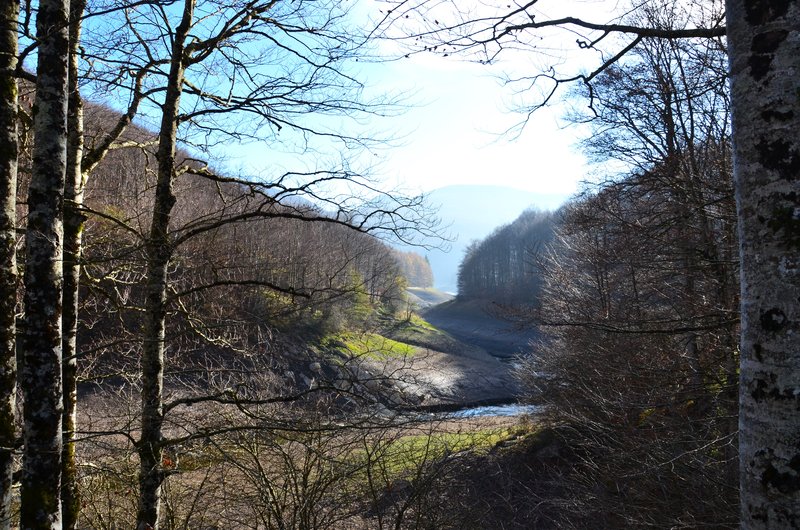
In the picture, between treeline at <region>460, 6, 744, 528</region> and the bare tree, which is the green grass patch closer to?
treeline at <region>460, 6, 744, 528</region>

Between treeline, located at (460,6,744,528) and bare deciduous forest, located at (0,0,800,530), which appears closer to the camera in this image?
bare deciduous forest, located at (0,0,800,530)

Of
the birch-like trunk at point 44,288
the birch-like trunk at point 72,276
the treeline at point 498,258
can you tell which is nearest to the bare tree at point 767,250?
the birch-like trunk at point 44,288

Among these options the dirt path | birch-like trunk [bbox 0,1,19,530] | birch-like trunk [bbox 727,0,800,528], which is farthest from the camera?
the dirt path

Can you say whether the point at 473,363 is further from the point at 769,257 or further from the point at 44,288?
the point at 769,257

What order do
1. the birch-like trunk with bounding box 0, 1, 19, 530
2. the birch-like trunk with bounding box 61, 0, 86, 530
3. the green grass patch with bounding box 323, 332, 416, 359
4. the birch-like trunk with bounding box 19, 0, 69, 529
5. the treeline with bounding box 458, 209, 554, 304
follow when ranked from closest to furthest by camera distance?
1. the birch-like trunk with bounding box 19, 0, 69, 529
2. the birch-like trunk with bounding box 0, 1, 19, 530
3. the birch-like trunk with bounding box 61, 0, 86, 530
4. the green grass patch with bounding box 323, 332, 416, 359
5. the treeline with bounding box 458, 209, 554, 304

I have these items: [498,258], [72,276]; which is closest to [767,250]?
[72,276]

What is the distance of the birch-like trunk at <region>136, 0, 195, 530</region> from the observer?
5109 mm

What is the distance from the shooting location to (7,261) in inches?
164

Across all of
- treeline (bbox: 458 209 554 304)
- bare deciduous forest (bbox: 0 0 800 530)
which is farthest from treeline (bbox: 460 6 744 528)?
treeline (bbox: 458 209 554 304)

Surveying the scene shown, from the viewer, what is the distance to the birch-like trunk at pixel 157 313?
511 cm

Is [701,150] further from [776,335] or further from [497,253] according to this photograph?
[497,253]

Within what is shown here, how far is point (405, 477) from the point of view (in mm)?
8406

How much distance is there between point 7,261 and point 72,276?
3.83ft

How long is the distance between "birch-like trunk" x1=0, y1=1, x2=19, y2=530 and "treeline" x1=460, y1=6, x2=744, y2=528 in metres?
5.57
